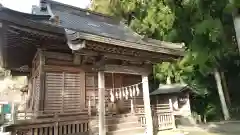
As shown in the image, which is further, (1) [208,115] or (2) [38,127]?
(1) [208,115]

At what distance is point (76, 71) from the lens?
29.3ft

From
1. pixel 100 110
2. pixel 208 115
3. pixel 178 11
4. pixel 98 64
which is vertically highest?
pixel 178 11

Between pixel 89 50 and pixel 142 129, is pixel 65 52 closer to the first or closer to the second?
pixel 89 50

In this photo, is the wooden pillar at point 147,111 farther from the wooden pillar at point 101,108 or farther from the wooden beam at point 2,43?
the wooden beam at point 2,43

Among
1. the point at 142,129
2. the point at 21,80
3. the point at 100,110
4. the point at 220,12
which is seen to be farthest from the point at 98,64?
the point at 21,80

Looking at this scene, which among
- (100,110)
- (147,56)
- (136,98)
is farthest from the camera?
(136,98)

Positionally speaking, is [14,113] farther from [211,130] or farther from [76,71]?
[211,130]

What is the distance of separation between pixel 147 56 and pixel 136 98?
3680 millimetres

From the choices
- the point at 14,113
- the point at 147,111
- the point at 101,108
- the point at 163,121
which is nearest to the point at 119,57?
the point at 101,108

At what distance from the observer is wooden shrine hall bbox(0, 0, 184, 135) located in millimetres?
6469

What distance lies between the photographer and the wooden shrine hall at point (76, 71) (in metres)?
6.47

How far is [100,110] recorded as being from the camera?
6945 mm

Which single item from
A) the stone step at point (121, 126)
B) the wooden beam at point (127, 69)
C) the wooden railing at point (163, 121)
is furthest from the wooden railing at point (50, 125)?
the wooden railing at point (163, 121)

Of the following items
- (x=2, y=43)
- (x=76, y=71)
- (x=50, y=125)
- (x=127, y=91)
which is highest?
(x=2, y=43)
